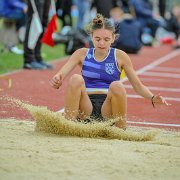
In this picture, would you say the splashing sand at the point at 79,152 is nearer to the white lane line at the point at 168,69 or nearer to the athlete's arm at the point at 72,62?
the athlete's arm at the point at 72,62

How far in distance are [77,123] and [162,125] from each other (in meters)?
1.53

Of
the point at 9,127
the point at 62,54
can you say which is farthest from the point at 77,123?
the point at 62,54

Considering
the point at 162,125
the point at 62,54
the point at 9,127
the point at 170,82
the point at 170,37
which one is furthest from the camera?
the point at 170,37

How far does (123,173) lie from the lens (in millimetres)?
5012

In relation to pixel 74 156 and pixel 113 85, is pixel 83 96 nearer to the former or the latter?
pixel 113 85

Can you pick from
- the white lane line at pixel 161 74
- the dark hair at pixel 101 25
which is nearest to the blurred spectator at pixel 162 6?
the white lane line at pixel 161 74

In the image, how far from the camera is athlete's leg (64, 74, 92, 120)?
651cm

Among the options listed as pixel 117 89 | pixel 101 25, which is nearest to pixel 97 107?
pixel 117 89

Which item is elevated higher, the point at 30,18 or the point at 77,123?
the point at 30,18

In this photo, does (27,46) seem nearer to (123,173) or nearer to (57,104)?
(57,104)

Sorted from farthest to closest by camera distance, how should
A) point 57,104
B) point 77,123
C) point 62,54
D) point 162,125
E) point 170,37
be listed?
1. point 170,37
2. point 62,54
3. point 57,104
4. point 162,125
5. point 77,123

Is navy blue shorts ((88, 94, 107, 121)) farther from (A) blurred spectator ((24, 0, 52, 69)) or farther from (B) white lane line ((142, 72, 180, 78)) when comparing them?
(B) white lane line ((142, 72, 180, 78))

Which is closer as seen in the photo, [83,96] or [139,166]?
[139,166]

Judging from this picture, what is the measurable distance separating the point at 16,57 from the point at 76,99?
7839 mm
